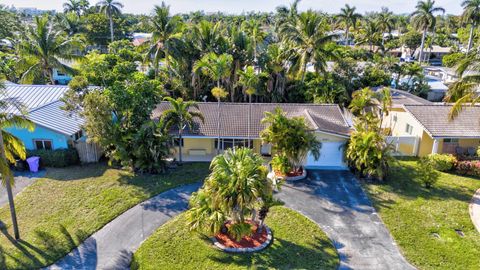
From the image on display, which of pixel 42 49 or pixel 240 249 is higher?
pixel 42 49

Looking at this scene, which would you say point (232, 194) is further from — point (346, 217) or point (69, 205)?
point (69, 205)

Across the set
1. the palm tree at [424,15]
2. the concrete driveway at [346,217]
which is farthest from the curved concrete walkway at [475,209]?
the palm tree at [424,15]

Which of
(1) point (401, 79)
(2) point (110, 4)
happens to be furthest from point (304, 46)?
(2) point (110, 4)

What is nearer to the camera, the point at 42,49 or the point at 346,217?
the point at 346,217

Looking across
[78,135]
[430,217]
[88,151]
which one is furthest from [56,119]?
[430,217]

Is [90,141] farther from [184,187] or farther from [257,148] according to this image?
[257,148]

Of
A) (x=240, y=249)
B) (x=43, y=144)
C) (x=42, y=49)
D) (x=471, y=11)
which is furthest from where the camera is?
(x=471, y=11)

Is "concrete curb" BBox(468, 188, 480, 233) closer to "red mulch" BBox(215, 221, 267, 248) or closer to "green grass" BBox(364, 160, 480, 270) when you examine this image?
"green grass" BBox(364, 160, 480, 270)
